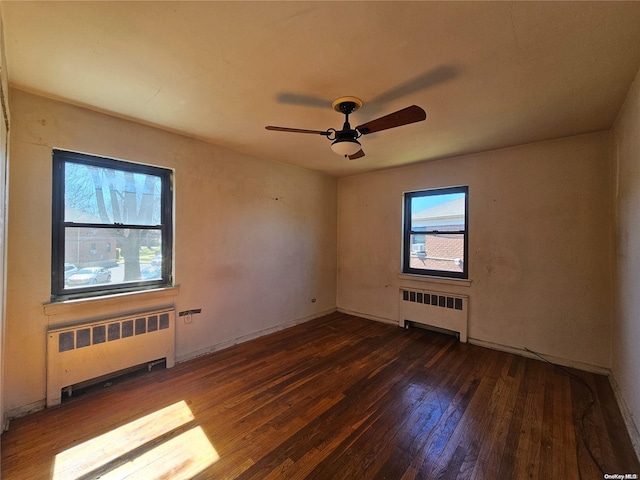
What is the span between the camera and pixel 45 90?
2.09 meters

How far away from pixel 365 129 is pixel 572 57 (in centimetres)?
131

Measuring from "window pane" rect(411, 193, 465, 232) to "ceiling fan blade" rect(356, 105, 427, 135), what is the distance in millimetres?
2280

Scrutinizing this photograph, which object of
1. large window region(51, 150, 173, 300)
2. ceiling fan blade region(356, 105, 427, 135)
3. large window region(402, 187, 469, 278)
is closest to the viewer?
ceiling fan blade region(356, 105, 427, 135)

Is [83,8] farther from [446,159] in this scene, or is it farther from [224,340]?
[446,159]

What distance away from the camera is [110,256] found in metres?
2.60

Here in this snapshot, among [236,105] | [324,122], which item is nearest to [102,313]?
[236,105]

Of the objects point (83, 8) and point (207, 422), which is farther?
point (207, 422)

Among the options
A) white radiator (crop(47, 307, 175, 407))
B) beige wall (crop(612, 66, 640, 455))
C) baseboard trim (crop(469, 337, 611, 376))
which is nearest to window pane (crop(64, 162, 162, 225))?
white radiator (crop(47, 307, 175, 407))

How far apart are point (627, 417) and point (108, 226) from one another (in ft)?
15.1

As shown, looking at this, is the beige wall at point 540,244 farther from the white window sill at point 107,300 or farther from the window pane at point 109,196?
the window pane at point 109,196

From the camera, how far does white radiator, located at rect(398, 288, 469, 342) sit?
3.68 meters

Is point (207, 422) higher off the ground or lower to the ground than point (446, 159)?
lower

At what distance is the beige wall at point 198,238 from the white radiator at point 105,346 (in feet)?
0.31

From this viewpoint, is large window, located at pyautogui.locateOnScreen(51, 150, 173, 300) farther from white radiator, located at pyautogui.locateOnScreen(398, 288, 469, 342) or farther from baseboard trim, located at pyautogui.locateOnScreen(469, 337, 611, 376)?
baseboard trim, located at pyautogui.locateOnScreen(469, 337, 611, 376)
